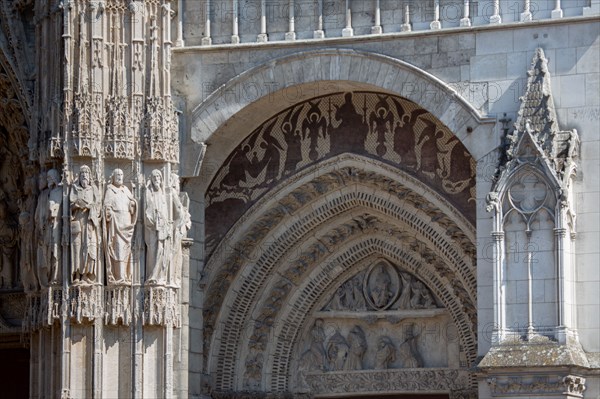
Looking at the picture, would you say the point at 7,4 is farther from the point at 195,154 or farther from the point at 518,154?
the point at 518,154

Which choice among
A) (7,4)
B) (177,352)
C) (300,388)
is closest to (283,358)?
(300,388)

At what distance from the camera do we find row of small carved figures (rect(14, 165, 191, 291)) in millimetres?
18828

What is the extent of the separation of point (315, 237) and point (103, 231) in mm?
2483

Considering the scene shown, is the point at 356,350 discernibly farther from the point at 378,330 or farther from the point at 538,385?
the point at 538,385

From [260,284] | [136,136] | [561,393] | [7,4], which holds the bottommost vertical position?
[561,393]

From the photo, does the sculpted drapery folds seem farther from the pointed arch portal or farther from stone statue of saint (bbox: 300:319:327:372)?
stone statue of saint (bbox: 300:319:327:372)

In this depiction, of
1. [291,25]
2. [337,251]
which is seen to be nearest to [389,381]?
[337,251]

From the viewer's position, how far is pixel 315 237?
20.3 meters

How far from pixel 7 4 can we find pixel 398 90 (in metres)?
4.20

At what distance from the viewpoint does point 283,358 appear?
2058 cm

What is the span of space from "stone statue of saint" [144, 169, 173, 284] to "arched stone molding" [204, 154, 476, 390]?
134 cm

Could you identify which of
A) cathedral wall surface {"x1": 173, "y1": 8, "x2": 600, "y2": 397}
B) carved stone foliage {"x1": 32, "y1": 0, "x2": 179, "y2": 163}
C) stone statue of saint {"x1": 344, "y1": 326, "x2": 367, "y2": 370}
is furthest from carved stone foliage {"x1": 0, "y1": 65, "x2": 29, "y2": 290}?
stone statue of saint {"x1": 344, "y1": 326, "x2": 367, "y2": 370}

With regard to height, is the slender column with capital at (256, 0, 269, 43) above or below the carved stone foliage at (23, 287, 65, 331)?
above

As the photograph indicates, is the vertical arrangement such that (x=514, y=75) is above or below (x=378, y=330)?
above
